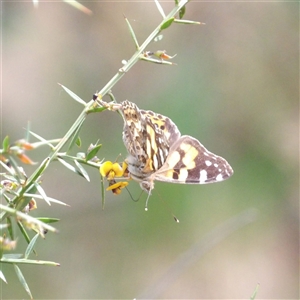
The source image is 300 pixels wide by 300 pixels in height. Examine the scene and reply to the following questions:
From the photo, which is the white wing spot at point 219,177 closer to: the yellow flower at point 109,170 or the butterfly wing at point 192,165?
the butterfly wing at point 192,165

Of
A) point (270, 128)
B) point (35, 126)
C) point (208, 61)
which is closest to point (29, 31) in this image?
point (35, 126)

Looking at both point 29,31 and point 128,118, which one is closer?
point 128,118

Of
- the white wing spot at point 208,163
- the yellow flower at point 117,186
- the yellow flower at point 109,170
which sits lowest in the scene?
the yellow flower at point 117,186

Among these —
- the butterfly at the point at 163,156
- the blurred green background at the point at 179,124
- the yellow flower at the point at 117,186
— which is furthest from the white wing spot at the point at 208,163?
the blurred green background at the point at 179,124

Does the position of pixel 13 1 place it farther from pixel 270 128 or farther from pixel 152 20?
pixel 270 128

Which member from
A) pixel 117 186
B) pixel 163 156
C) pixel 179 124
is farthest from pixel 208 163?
pixel 179 124

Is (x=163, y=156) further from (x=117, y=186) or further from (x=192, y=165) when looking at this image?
(x=117, y=186)

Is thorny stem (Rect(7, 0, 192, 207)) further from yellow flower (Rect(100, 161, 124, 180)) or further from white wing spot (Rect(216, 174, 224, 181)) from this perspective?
white wing spot (Rect(216, 174, 224, 181))
